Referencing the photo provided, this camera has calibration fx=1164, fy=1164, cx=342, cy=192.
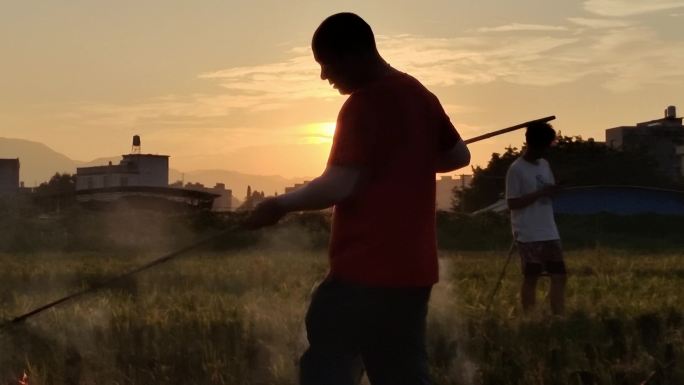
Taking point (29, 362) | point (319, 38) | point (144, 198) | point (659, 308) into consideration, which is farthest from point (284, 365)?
point (144, 198)

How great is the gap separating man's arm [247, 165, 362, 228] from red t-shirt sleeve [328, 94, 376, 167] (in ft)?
0.10

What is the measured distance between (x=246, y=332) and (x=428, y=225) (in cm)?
283

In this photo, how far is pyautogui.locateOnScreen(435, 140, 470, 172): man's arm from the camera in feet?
13.4

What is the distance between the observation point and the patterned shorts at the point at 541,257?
26.0ft

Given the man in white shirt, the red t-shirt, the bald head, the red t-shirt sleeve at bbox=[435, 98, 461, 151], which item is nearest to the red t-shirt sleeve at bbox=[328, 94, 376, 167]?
the red t-shirt

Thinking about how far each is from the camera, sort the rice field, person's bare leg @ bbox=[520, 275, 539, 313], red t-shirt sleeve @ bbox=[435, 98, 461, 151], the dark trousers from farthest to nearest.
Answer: person's bare leg @ bbox=[520, 275, 539, 313]
the rice field
red t-shirt sleeve @ bbox=[435, 98, 461, 151]
the dark trousers

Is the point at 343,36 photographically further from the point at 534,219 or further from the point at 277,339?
the point at 534,219

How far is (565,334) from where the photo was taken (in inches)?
267

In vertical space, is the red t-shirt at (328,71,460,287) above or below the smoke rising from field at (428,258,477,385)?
above

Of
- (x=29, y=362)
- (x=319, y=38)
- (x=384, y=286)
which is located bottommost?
(x=29, y=362)

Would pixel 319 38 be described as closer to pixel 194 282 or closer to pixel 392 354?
pixel 392 354

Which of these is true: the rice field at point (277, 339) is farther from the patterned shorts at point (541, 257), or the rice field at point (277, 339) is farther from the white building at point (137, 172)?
the white building at point (137, 172)

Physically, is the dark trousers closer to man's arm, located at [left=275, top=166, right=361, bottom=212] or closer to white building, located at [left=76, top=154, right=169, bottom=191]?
man's arm, located at [left=275, top=166, right=361, bottom=212]

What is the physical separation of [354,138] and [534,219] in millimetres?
4469
